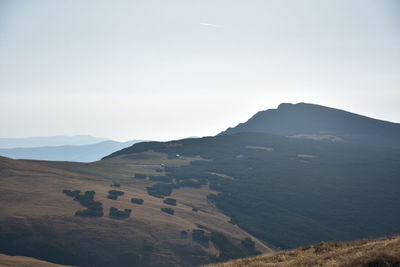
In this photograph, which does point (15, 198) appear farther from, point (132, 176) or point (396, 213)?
point (396, 213)

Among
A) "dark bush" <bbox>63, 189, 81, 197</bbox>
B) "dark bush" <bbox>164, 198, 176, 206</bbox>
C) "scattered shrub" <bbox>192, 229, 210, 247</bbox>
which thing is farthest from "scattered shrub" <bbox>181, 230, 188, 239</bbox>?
"dark bush" <bbox>63, 189, 81, 197</bbox>

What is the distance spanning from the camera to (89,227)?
7406cm

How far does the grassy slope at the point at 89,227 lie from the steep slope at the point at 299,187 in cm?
1685

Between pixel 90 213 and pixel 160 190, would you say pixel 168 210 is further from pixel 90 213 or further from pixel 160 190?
pixel 160 190

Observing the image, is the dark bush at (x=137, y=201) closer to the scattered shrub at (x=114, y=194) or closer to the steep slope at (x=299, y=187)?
the scattered shrub at (x=114, y=194)

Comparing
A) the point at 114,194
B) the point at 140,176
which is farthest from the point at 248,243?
the point at 140,176

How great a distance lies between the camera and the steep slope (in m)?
113

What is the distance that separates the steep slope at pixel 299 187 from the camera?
112525mm

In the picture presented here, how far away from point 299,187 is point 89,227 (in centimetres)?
9172

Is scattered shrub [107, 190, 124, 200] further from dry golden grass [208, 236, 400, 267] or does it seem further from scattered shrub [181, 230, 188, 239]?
dry golden grass [208, 236, 400, 267]

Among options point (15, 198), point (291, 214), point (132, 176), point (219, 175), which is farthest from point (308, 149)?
point (15, 198)

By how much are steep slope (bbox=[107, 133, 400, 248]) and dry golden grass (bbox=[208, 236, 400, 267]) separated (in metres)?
75.1

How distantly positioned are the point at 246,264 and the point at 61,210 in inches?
2530

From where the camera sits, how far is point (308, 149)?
195375mm
